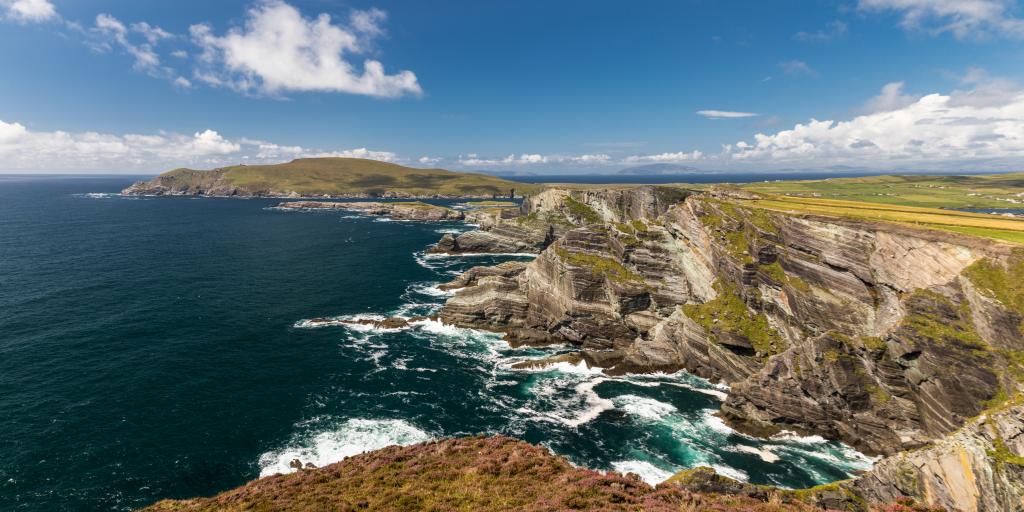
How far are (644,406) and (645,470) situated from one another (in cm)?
Answer: 1160

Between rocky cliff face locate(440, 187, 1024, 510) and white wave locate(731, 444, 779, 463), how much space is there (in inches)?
119

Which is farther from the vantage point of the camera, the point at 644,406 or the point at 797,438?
the point at 644,406

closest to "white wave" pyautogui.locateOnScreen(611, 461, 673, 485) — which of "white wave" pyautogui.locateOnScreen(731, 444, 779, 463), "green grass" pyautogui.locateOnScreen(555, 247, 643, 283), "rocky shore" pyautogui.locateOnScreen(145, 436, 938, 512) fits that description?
"white wave" pyautogui.locateOnScreen(731, 444, 779, 463)

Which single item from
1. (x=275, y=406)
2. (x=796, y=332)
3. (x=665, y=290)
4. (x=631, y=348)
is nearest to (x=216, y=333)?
(x=275, y=406)

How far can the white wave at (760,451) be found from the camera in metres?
41.3

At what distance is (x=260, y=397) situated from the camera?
50.6 meters

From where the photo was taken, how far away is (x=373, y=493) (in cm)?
2530

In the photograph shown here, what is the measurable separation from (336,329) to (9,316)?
51.4 m

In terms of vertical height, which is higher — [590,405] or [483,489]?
[483,489]

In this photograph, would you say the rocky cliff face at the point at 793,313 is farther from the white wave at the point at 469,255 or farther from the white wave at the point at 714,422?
the white wave at the point at 469,255

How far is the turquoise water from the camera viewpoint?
39094mm

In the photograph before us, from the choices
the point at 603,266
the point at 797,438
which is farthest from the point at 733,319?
the point at 603,266

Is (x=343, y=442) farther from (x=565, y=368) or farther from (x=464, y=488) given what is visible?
(x=565, y=368)

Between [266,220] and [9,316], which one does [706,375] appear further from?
[266,220]
